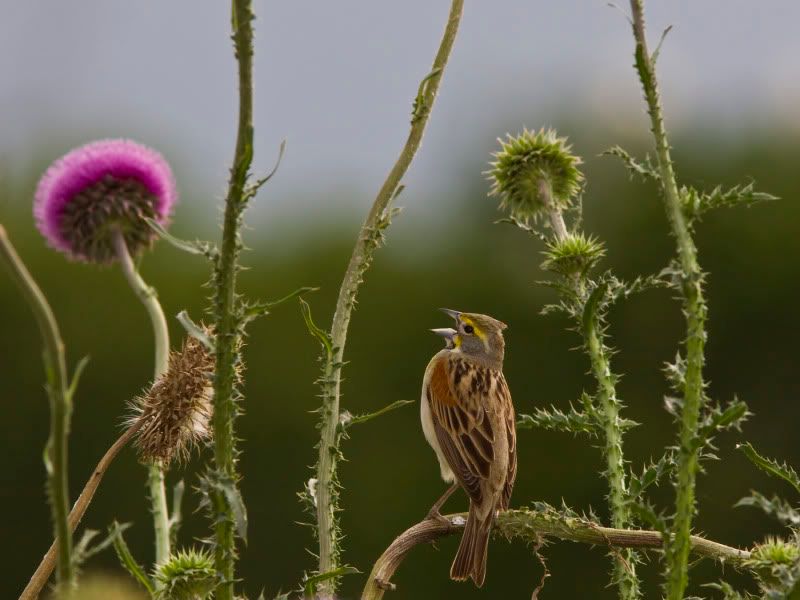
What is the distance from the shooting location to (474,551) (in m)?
4.05

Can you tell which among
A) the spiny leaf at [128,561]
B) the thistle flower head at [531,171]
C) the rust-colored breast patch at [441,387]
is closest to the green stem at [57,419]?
the spiny leaf at [128,561]

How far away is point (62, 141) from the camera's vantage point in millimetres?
15039

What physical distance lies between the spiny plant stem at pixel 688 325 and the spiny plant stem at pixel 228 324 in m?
0.76

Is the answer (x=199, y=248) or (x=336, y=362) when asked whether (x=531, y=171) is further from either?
(x=199, y=248)

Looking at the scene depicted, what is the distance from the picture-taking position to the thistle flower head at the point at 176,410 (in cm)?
282

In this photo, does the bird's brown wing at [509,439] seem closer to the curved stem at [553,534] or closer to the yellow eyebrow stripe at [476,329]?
the yellow eyebrow stripe at [476,329]

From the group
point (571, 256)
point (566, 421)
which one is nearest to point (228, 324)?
point (566, 421)

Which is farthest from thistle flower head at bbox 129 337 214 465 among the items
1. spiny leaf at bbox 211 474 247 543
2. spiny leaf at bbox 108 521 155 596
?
spiny leaf at bbox 211 474 247 543

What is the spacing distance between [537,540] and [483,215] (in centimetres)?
1597

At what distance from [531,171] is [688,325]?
2.08 meters

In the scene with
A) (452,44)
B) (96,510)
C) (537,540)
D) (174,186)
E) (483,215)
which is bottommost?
(96,510)

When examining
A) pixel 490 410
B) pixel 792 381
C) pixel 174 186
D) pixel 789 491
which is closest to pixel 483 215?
pixel 792 381

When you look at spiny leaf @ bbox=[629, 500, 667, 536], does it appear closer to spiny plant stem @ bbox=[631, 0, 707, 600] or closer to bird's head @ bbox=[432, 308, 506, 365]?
spiny plant stem @ bbox=[631, 0, 707, 600]

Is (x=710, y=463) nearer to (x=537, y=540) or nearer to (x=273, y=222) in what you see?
(x=273, y=222)
